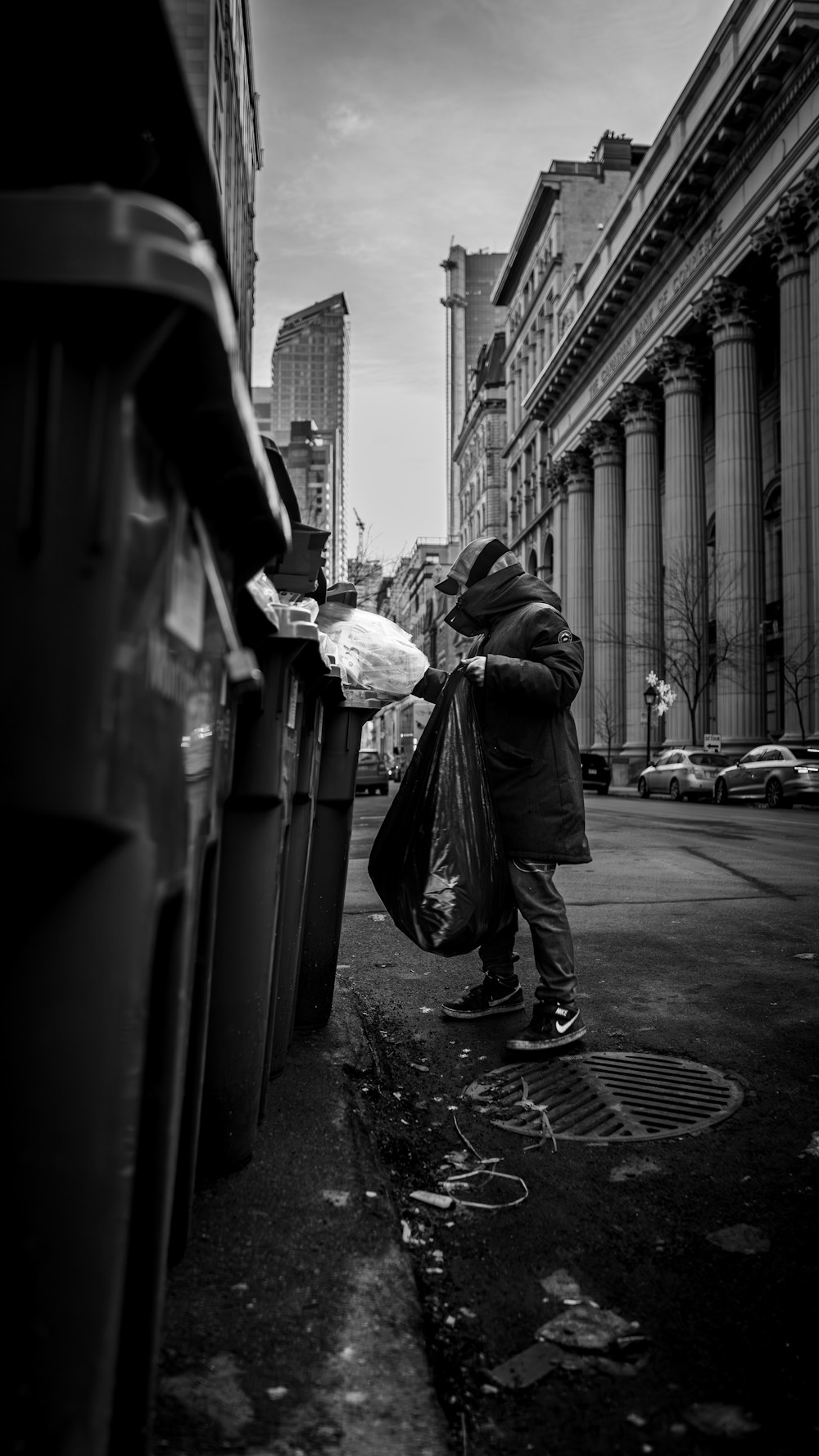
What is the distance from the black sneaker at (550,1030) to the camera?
148 inches

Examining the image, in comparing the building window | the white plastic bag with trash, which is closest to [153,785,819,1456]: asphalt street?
the white plastic bag with trash

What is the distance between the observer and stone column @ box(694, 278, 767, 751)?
103 ft

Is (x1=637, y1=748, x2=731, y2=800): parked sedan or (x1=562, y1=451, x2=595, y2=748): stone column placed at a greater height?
(x1=562, y1=451, x2=595, y2=748): stone column

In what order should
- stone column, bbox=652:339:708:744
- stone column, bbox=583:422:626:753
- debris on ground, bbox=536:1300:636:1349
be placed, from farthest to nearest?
stone column, bbox=583:422:626:753 < stone column, bbox=652:339:708:744 < debris on ground, bbox=536:1300:636:1349

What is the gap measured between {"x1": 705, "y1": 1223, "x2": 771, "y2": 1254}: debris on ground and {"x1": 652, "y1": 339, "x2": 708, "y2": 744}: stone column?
3278cm

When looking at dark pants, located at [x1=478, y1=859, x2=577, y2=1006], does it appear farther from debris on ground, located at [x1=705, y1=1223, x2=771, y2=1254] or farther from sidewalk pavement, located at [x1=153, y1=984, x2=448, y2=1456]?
debris on ground, located at [x1=705, y1=1223, x2=771, y2=1254]

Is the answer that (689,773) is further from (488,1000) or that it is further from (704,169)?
(488,1000)

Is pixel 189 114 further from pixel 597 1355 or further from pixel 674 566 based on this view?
pixel 674 566

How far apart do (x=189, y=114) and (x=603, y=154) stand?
68.7 metres

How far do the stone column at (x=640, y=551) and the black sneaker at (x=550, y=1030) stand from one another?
35923mm

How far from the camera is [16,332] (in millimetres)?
960

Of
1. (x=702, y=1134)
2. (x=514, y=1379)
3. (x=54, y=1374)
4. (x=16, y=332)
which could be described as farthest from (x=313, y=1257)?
(x=16, y=332)

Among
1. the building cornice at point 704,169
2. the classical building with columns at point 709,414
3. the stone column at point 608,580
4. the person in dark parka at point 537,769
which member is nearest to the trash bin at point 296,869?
the person in dark parka at point 537,769

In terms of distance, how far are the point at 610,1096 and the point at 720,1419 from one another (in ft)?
5.63
